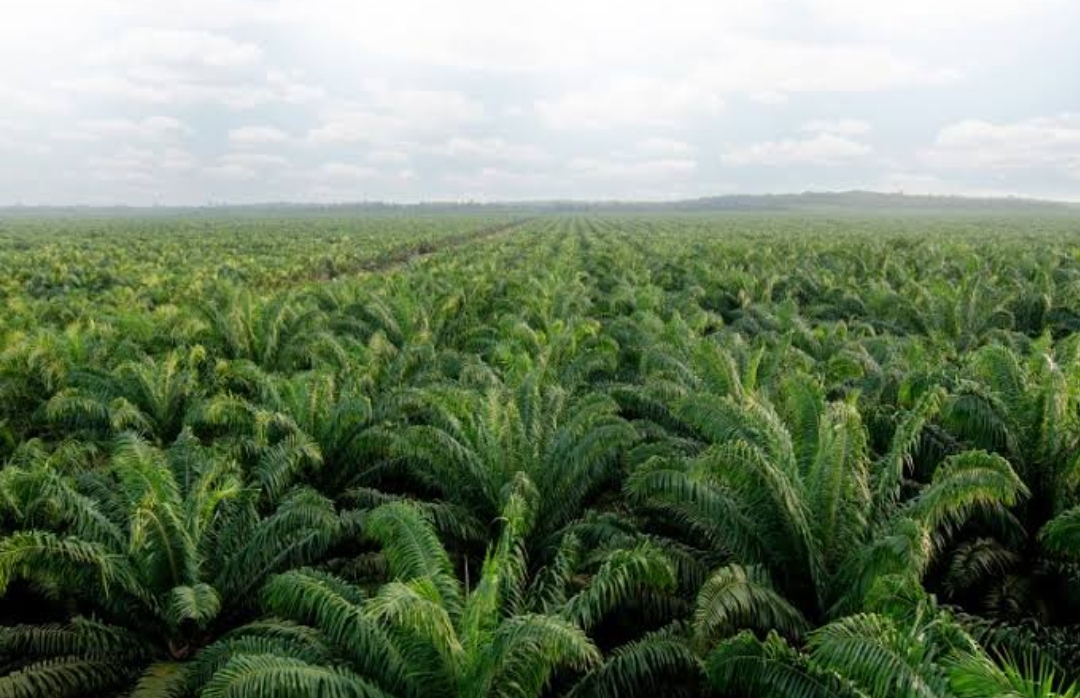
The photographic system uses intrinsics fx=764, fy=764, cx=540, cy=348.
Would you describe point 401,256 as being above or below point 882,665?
above

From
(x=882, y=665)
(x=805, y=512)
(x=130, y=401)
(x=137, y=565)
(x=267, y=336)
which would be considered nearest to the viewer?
(x=882, y=665)

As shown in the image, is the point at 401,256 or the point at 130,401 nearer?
the point at 130,401

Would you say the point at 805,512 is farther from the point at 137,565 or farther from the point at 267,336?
the point at 267,336

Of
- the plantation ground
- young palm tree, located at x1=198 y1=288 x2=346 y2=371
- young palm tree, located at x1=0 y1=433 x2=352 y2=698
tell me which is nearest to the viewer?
the plantation ground

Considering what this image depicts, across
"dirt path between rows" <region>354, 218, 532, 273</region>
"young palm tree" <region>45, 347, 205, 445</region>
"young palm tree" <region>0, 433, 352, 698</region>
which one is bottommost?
"young palm tree" <region>0, 433, 352, 698</region>

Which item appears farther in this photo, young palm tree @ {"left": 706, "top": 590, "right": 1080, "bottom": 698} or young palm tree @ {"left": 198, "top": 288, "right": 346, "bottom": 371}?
young palm tree @ {"left": 198, "top": 288, "right": 346, "bottom": 371}

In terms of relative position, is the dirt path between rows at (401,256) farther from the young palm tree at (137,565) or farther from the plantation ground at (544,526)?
the young palm tree at (137,565)

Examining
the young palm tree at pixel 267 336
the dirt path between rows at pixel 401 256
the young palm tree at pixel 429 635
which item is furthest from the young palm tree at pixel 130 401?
the dirt path between rows at pixel 401 256

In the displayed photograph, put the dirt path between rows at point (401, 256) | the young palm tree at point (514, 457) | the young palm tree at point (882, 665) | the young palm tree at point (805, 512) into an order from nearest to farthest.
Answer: the young palm tree at point (882, 665)
the young palm tree at point (805, 512)
the young palm tree at point (514, 457)
the dirt path between rows at point (401, 256)

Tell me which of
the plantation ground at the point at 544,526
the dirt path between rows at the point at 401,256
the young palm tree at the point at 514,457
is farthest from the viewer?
the dirt path between rows at the point at 401,256

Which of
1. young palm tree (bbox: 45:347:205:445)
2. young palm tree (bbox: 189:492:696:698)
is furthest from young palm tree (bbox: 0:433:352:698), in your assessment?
young palm tree (bbox: 45:347:205:445)

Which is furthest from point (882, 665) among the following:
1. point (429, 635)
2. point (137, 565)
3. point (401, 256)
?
point (401, 256)

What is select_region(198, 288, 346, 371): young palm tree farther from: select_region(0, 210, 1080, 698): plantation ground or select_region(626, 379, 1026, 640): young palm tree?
select_region(626, 379, 1026, 640): young palm tree

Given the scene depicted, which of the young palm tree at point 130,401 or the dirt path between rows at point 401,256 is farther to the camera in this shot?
the dirt path between rows at point 401,256
